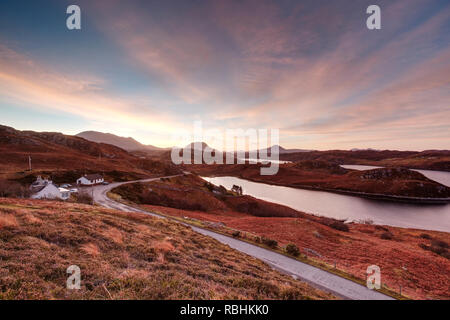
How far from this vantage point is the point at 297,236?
2756cm

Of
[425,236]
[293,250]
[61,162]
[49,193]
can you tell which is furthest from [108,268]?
[61,162]

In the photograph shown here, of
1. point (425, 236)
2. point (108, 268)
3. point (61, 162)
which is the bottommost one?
point (425, 236)

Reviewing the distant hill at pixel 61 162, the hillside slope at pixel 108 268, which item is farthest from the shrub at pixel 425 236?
the distant hill at pixel 61 162

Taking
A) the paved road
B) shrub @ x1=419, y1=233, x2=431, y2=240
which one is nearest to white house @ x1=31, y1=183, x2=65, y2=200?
the paved road

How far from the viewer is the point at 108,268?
8023mm

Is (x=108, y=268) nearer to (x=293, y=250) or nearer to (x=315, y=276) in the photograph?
(x=315, y=276)

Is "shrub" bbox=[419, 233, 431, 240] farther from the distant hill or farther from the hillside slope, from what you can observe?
the distant hill

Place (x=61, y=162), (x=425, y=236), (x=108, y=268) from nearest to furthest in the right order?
(x=108, y=268) → (x=425, y=236) → (x=61, y=162)

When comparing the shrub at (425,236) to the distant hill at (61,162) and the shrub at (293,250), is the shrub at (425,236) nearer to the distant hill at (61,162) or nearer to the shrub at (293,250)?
the shrub at (293,250)

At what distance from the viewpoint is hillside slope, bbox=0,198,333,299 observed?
6398mm
